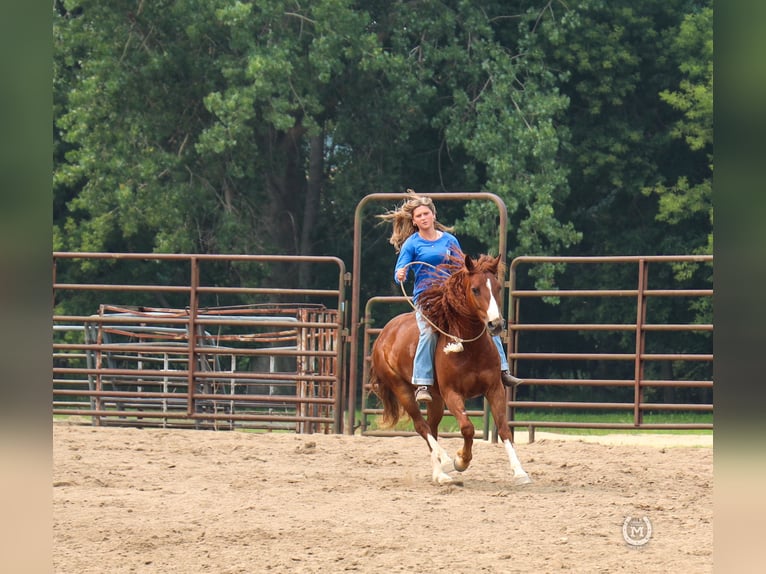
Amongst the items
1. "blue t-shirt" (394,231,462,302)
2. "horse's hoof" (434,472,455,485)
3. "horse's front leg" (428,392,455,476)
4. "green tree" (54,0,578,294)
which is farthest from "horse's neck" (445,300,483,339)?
"green tree" (54,0,578,294)

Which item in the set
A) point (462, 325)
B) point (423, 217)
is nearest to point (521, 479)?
point (462, 325)

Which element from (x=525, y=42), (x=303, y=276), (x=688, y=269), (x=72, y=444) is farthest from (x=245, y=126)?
(x=72, y=444)

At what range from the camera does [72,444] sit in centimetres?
852

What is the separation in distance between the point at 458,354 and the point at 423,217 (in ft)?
2.79

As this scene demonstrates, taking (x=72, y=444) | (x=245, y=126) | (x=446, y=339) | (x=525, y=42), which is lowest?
(x=72, y=444)

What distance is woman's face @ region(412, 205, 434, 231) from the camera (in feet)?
21.5

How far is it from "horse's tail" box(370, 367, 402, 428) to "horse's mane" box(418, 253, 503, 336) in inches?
32.9

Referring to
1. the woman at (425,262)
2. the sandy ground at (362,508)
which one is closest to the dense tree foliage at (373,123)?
the sandy ground at (362,508)

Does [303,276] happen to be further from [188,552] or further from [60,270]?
[188,552]

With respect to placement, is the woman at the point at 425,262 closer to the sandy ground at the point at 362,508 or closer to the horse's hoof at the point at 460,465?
the horse's hoof at the point at 460,465

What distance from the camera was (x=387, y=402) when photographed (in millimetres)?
7219

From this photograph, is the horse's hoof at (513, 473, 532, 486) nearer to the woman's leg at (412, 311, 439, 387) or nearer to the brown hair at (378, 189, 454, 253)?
the woman's leg at (412, 311, 439, 387)
